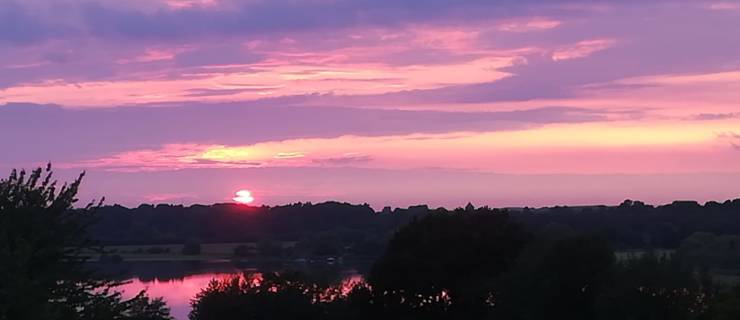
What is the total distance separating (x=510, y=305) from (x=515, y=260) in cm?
394

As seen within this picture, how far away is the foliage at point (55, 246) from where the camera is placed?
14852mm

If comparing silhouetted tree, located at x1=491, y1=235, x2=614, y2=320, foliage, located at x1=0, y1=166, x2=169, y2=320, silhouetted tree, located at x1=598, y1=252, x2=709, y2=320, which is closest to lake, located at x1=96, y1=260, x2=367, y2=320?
silhouetted tree, located at x1=491, y1=235, x2=614, y2=320

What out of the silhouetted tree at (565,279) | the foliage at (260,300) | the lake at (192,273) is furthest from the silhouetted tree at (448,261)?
the silhouetted tree at (565,279)

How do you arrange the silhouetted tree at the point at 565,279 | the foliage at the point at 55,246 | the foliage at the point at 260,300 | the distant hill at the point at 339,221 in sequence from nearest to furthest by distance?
1. the foliage at the point at 55,246
2. the silhouetted tree at the point at 565,279
3. the foliage at the point at 260,300
4. the distant hill at the point at 339,221

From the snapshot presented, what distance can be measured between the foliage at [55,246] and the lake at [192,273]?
32343mm

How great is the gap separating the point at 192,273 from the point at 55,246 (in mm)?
59070

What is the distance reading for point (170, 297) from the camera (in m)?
59.0

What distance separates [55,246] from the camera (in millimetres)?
15227

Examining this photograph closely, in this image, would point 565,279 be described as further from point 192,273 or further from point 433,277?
point 192,273

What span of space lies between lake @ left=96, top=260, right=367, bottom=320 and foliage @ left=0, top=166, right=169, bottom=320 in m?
32.3

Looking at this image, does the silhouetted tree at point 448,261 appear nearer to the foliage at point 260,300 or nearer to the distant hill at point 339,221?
the foliage at point 260,300

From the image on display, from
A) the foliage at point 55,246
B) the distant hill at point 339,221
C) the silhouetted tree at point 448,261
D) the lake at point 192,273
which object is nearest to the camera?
the foliage at point 55,246

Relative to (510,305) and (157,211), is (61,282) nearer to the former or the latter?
(510,305)

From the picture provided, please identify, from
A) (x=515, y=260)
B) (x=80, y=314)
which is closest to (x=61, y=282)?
(x=80, y=314)
